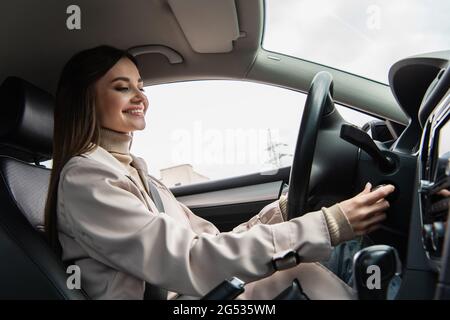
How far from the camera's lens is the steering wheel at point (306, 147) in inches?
35.2

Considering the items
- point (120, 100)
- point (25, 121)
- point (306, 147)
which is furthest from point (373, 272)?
point (25, 121)

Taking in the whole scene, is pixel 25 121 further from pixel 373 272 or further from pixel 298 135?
pixel 373 272

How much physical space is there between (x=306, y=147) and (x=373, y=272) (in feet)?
1.01

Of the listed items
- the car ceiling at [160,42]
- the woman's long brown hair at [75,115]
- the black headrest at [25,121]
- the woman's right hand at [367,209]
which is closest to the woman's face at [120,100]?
the woman's long brown hair at [75,115]

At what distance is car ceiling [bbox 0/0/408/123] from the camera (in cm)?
137

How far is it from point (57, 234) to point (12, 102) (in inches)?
16.1

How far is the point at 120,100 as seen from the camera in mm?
1209

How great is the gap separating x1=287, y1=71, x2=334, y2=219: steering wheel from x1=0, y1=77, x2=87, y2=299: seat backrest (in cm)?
49

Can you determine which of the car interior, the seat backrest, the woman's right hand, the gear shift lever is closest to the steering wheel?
the car interior

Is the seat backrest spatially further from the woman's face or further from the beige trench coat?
the woman's face

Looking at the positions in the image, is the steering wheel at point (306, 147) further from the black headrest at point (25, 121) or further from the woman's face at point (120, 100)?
the black headrest at point (25, 121)

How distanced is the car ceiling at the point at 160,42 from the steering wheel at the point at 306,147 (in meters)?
0.67

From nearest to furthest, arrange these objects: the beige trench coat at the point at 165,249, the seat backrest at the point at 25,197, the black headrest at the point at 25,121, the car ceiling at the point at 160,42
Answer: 1. the beige trench coat at the point at 165,249
2. the seat backrest at the point at 25,197
3. the black headrest at the point at 25,121
4. the car ceiling at the point at 160,42
